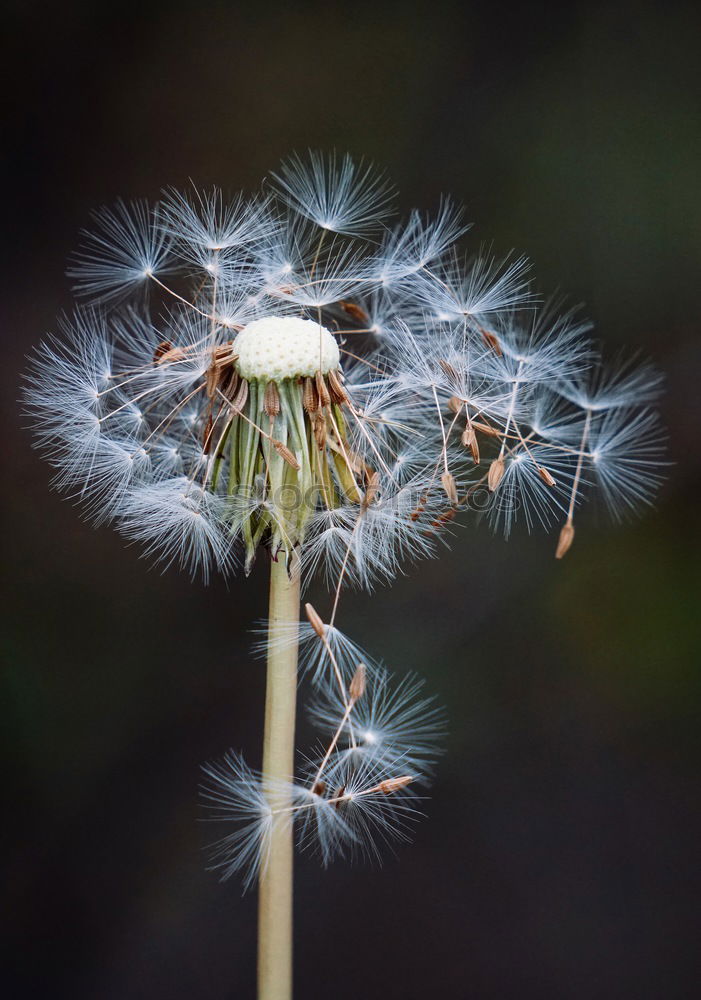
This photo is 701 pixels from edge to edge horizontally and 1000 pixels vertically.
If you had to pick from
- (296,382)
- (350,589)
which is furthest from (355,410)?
(350,589)

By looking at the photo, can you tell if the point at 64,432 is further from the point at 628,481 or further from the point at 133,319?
the point at 628,481

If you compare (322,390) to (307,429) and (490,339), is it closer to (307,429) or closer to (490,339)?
(307,429)

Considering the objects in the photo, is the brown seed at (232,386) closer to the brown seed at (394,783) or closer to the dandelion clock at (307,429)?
the dandelion clock at (307,429)

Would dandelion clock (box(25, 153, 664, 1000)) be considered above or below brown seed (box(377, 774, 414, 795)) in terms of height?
above

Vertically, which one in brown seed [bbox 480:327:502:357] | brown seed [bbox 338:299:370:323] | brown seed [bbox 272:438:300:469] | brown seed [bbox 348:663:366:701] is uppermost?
brown seed [bbox 338:299:370:323]

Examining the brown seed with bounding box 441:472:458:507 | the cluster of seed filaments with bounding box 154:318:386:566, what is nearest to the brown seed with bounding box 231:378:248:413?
the cluster of seed filaments with bounding box 154:318:386:566

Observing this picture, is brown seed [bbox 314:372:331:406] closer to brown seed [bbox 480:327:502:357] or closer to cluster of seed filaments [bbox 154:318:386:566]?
cluster of seed filaments [bbox 154:318:386:566]
